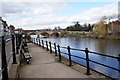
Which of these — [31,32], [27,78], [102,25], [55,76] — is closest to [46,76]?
[55,76]

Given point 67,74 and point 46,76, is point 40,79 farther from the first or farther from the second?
point 67,74

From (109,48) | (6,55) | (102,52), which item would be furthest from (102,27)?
(6,55)

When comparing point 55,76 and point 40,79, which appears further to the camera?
point 55,76

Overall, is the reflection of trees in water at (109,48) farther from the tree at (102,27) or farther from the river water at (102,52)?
the tree at (102,27)

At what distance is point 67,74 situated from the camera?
5.48 meters

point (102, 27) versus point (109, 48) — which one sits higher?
point (102, 27)

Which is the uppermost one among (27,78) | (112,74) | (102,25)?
(102,25)

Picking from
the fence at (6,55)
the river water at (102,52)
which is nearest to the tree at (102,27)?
the river water at (102,52)

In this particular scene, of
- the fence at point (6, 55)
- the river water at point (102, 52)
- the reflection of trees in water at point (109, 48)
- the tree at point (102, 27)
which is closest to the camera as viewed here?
the fence at point (6, 55)

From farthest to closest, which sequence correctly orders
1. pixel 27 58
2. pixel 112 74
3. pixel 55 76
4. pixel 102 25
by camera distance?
pixel 102 25, pixel 112 74, pixel 27 58, pixel 55 76

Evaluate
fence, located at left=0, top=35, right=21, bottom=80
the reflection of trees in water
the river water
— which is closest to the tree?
the river water

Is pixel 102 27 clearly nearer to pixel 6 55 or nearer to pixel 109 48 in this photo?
pixel 109 48

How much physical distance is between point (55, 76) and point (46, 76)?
327 mm

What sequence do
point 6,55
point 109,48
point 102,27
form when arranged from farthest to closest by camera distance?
point 102,27 < point 109,48 < point 6,55
